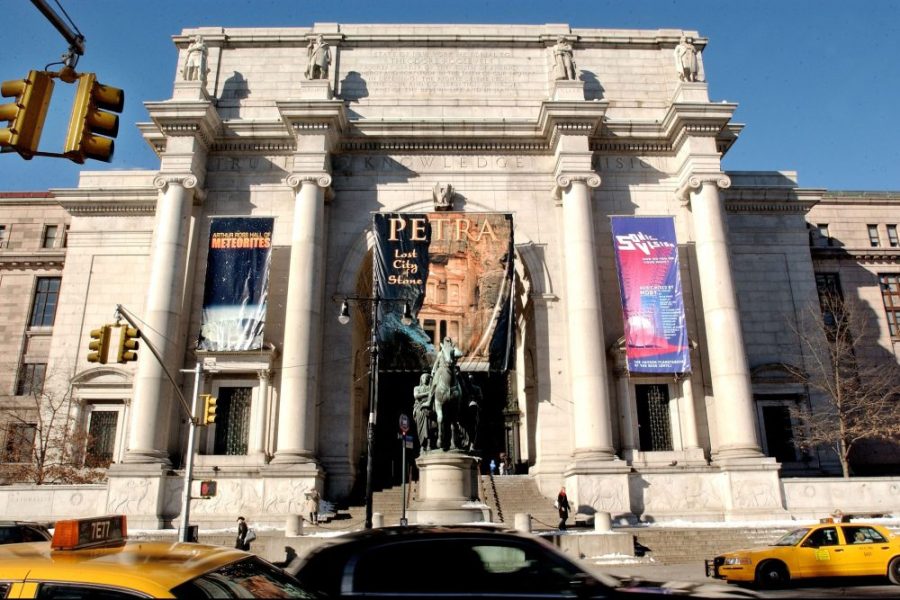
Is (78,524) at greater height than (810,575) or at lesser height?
A: greater

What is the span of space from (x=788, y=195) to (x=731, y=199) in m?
3.08

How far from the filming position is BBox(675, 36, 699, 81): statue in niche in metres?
33.1

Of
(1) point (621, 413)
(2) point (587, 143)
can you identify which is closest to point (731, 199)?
(2) point (587, 143)

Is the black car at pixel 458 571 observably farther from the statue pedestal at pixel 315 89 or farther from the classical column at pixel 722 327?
the statue pedestal at pixel 315 89

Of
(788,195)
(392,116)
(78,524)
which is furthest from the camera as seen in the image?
(788,195)

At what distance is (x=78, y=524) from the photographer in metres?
5.23

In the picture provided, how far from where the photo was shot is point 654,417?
29.5m

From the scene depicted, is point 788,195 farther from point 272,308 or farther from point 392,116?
point 272,308

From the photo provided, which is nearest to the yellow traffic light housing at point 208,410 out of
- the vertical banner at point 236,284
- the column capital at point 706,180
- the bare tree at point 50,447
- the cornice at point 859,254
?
the vertical banner at point 236,284

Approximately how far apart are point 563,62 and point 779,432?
66.4ft

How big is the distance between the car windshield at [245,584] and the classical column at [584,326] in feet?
74.0

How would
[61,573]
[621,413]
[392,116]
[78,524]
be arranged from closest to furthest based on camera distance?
[61,573], [78,524], [621,413], [392,116]

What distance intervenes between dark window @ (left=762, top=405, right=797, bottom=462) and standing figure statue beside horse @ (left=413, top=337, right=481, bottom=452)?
15.6 metres

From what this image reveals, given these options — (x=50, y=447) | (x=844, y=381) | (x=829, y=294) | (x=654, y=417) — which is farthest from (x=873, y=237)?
(x=50, y=447)
